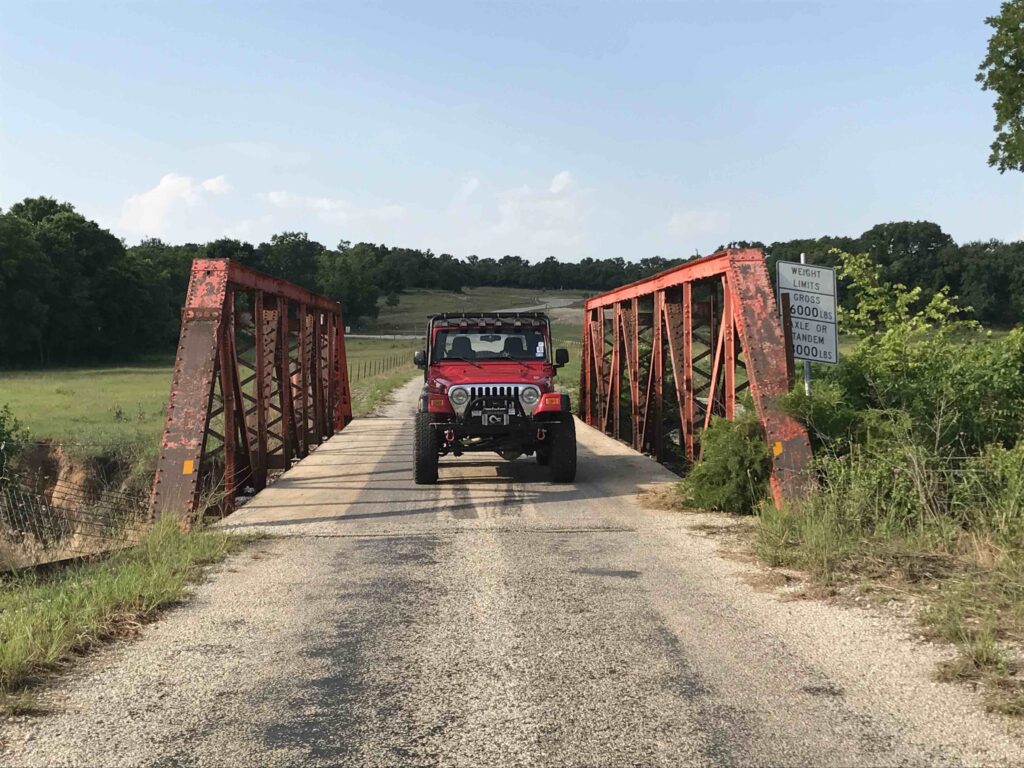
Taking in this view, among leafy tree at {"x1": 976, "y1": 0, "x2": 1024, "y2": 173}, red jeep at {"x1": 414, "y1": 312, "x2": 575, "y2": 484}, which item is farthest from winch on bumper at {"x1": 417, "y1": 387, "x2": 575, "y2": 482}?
leafy tree at {"x1": 976, "y1": 0, "x2": 1024, "y2": 173}

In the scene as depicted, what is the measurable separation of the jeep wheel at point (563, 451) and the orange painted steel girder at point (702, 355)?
1.70 m

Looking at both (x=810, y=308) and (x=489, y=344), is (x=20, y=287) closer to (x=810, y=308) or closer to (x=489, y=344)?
(x=489, y=344)

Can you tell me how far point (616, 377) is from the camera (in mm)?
19031

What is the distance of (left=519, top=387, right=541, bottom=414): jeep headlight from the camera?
11.4 metres

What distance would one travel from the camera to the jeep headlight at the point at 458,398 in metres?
11.3

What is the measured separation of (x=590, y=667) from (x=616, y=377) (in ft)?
47.8

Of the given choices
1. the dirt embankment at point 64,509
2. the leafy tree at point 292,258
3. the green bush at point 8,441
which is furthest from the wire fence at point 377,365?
the leafy tree at point 292,258

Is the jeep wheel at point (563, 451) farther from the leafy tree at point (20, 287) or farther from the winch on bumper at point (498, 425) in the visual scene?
the leafy tree at point (20, 287)

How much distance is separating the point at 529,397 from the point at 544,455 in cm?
149

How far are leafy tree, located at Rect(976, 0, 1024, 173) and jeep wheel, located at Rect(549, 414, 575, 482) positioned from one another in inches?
1073

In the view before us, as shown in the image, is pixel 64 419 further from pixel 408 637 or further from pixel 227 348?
pixel 408 637

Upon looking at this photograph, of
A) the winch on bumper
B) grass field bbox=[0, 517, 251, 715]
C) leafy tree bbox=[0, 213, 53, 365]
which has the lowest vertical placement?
grass field bbox=[0, 517, 251, 715]

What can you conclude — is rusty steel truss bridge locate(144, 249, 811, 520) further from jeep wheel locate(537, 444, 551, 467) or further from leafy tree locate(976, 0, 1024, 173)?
leafy tree locate(976, 0, 1024, 173)

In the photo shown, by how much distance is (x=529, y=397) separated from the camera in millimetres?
11453
